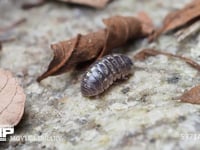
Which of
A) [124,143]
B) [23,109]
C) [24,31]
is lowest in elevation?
[24,31]

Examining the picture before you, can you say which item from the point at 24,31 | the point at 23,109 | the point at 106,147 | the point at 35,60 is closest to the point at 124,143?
the point at 106,147

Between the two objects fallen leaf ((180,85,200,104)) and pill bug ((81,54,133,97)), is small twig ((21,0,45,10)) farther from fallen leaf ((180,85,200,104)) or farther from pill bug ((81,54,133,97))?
fallen leaf ((180,85,200,104))

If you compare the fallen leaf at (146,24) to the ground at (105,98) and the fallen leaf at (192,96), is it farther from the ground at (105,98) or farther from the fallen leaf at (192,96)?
the fallen leaf at (192,96)

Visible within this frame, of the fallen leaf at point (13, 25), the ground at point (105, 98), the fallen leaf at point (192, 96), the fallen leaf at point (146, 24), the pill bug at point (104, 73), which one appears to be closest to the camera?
the ground at point (105, 98)

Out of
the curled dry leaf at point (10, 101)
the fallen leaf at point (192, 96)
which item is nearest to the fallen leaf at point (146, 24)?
A: the fallen leaf at point (192, 96)

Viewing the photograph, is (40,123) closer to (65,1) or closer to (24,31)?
(24,31)
